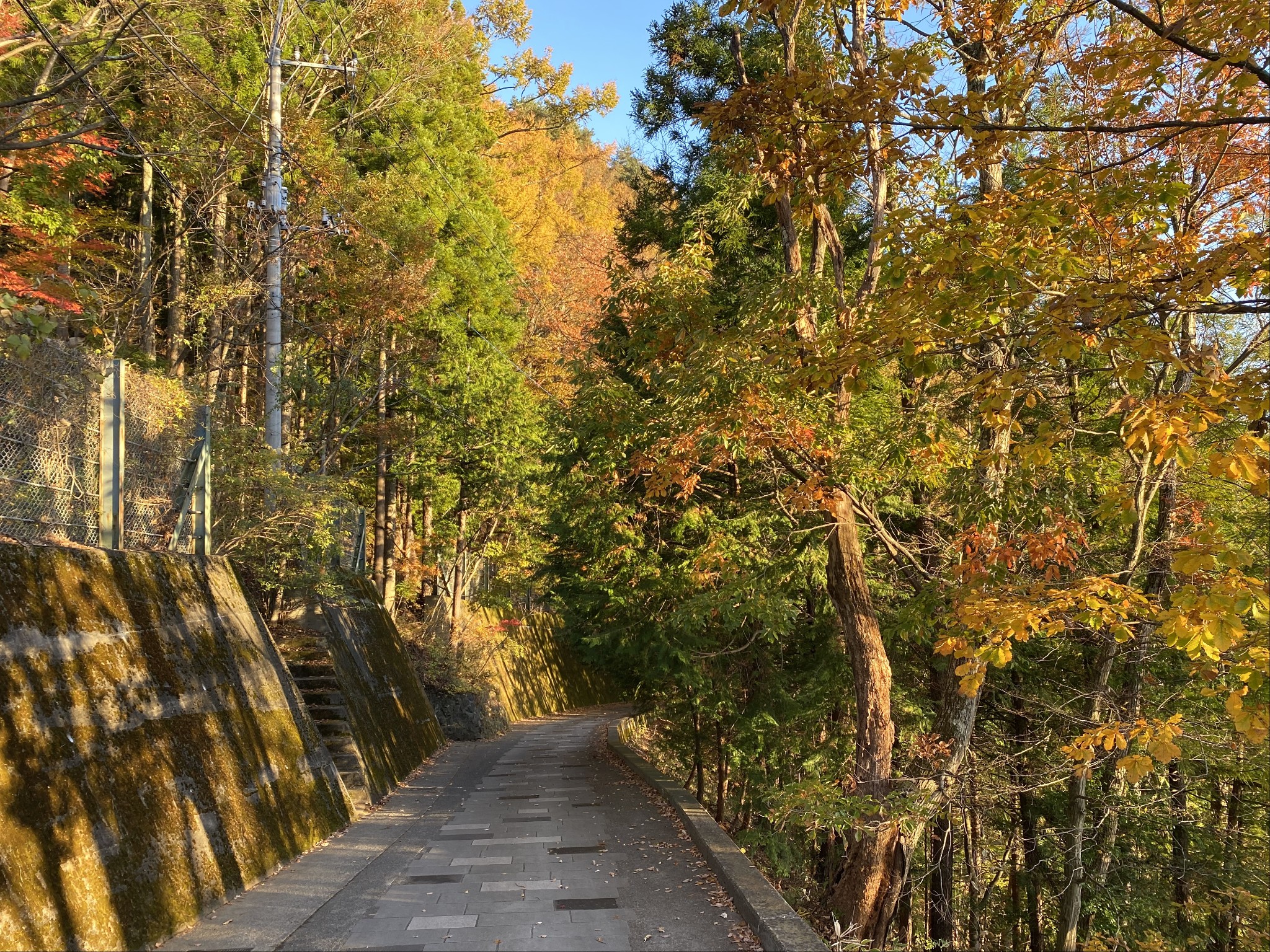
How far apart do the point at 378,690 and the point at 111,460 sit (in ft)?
28.4

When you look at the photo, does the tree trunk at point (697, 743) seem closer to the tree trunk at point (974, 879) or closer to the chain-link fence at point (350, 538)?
the tree trunk at point (974, 879)

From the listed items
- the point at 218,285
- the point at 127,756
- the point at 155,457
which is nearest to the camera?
the point at 127,756

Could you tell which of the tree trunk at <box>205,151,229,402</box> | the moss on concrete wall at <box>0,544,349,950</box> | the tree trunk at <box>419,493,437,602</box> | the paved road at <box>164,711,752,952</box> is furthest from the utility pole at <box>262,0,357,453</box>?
the tree trunk at <box>419,493,437,602</box>

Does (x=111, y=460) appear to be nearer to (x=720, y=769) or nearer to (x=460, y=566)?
(x=720, y=769)

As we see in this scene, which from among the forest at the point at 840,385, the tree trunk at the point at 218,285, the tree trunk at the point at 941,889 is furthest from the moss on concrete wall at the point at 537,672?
the tree trunk at the point at 941,889

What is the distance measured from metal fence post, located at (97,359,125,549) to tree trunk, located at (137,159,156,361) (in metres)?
7.42

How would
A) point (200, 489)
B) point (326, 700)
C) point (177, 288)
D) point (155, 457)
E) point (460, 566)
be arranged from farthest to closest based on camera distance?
point (460, 566) → point (177, 288) → point (326, 700) → point (200, 489) → point (155, 457)

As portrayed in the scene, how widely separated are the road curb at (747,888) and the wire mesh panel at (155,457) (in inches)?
230

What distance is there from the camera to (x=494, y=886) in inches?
283

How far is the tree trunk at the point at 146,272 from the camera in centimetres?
1438

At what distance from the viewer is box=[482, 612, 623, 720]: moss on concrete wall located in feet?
92.3

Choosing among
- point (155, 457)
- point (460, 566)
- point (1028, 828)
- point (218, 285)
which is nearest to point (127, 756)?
point (155, 457)

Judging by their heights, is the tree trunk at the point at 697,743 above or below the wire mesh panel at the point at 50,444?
below

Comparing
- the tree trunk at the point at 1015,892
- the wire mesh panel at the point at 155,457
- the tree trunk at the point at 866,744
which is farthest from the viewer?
the tree trunk at the point at 1015,892
